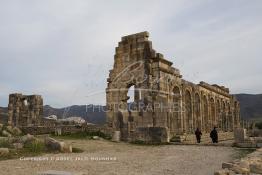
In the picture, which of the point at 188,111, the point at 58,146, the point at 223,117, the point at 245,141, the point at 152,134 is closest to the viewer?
the point at 58,146

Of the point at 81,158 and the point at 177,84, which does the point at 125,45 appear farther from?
the point at 81,158

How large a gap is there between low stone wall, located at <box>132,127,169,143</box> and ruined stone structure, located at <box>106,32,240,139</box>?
61cm

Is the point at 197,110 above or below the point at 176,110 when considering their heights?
above

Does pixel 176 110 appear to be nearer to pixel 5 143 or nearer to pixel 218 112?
pixel 5 143

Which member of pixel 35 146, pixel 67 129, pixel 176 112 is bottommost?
pixel 35 146

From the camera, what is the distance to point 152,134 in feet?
52.2

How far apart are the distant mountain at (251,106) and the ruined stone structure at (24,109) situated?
69344 mm

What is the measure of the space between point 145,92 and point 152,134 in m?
3.08

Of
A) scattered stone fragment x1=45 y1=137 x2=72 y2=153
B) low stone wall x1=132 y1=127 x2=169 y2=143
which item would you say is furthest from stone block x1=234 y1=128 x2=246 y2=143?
scattered stone fragment x1=45 y1=137 x2=72 y2=153

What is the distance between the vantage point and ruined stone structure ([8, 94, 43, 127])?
2870 cm

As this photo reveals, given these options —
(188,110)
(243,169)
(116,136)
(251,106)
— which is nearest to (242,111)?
(251,106)

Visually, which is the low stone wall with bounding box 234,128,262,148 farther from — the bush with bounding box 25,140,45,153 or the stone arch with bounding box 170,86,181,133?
the bush with bounding box 25,140,45,153

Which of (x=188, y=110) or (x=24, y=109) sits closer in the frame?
(x=188, y=110)

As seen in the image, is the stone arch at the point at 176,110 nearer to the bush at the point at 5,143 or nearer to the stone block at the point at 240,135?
the stone block at the point at 240,135
